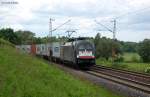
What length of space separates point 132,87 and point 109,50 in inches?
3072

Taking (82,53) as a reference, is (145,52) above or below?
above

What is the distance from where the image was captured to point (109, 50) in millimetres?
101625

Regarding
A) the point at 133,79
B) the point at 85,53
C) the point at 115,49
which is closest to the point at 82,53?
the point at 85,53

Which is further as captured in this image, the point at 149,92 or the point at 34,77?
the point at 149,92

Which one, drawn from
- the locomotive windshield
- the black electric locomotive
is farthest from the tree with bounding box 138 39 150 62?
the locomotive windshield

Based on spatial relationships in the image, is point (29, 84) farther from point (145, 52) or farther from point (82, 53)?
point (145, 52)

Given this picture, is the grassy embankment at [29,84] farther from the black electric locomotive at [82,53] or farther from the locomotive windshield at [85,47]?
the locomotive windshield at [85,47]

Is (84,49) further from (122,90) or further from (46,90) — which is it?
(46,90)

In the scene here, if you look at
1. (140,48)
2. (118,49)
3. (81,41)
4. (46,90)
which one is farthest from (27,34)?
(46,90)

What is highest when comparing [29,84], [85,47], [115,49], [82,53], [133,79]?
[115,49]

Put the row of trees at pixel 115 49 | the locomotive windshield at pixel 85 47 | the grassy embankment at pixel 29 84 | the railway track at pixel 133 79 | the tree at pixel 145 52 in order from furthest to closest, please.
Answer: the row of trees at pixel 115 49
the tree at pixel 145 52
the locomotive windshield at pixel 85 47
the railway track at pixel 133 79
the grassy embankment at pixel 29 84

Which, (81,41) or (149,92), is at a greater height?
(81,41)

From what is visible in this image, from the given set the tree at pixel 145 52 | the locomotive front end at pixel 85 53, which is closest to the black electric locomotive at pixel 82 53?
the locomotive front end at pixel 85 53

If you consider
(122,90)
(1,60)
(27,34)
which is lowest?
(122,90)
